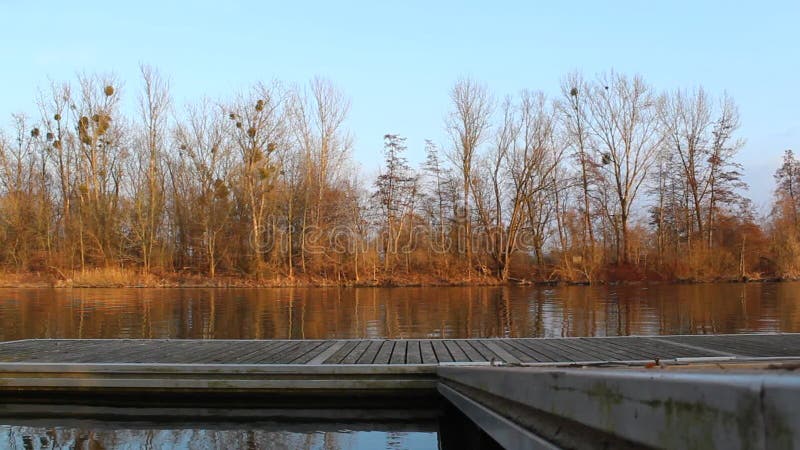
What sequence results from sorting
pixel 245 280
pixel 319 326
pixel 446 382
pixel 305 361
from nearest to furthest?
1. pixel 446 382
2. pixel 305 361
3. pixel 319 326
4. pixel 245 280

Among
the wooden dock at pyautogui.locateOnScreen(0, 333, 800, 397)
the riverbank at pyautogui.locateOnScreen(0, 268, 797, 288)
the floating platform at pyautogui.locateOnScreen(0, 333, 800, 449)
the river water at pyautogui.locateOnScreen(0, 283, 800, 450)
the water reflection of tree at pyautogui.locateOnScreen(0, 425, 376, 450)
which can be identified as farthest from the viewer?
the riverbank at pyautogui.locateOnScreen(0, 268, 797, 288)

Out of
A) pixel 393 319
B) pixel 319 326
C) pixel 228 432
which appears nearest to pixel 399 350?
pixel 228 432

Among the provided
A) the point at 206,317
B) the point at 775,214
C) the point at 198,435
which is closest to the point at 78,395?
the point at 198,435

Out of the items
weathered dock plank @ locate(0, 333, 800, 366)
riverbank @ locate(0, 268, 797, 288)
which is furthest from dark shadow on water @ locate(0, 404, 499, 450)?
riverbank @ locate(0, 268, 797, 288)

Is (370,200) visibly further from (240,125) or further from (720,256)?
(720,256)

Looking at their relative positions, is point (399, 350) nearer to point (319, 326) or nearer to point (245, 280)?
point (319, 326)

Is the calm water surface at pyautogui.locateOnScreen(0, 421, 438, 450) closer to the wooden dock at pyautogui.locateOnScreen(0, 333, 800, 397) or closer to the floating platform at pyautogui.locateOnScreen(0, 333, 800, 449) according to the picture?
the floating platform at pyautogui.locateOnScreen(0, 333, 800, 449)

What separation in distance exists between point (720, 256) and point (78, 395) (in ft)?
125

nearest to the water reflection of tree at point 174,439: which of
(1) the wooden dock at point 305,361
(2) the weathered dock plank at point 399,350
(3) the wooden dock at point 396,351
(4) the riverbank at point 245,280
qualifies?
(1) the wooden dock at point 305,361

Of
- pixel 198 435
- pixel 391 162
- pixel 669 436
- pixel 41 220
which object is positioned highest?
pixel 391 162

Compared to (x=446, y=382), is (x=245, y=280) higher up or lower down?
higher up

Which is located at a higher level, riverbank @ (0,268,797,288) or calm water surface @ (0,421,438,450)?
riverbank @ (0,268,797,288)

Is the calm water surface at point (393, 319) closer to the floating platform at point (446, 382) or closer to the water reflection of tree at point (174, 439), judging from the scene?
the floating platform at point (446, 382)

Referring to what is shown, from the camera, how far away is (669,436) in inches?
76.7
